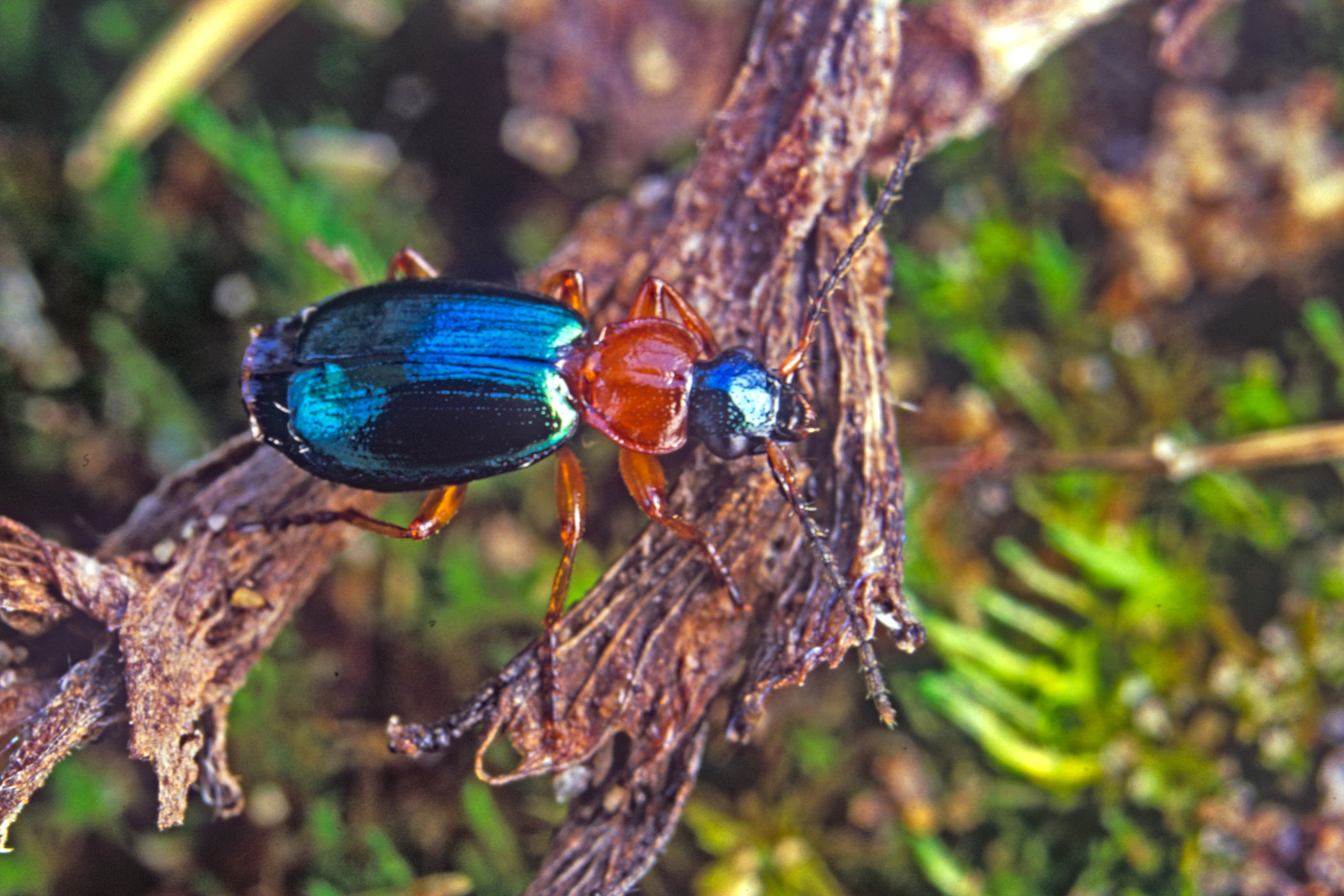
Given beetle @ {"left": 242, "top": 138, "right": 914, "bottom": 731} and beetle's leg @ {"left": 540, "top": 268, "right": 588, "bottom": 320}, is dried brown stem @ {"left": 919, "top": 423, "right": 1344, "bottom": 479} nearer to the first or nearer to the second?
beetle @ {"left": 242, "top": 138, "right": 914, "bottom": 731}

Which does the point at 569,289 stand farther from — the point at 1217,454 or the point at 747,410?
the point at 1217,454

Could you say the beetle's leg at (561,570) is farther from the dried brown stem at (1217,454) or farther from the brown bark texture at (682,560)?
the dried brown stem at (1217,454)

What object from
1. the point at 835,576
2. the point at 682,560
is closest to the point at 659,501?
the point at 682,560

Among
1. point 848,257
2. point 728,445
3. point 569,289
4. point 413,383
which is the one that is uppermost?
point 569,289

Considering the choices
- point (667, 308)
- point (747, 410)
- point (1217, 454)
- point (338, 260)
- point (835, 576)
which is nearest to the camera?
point (835, 576)

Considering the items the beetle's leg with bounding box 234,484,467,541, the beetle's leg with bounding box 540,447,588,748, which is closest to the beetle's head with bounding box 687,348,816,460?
the beetle's leg with bounding box 540,447,588,748

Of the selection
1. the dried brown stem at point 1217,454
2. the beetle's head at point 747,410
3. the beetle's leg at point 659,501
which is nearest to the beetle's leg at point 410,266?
the beetle's leg at point 659,501

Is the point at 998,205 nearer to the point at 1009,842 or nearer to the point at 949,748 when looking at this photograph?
the point at 949,748
